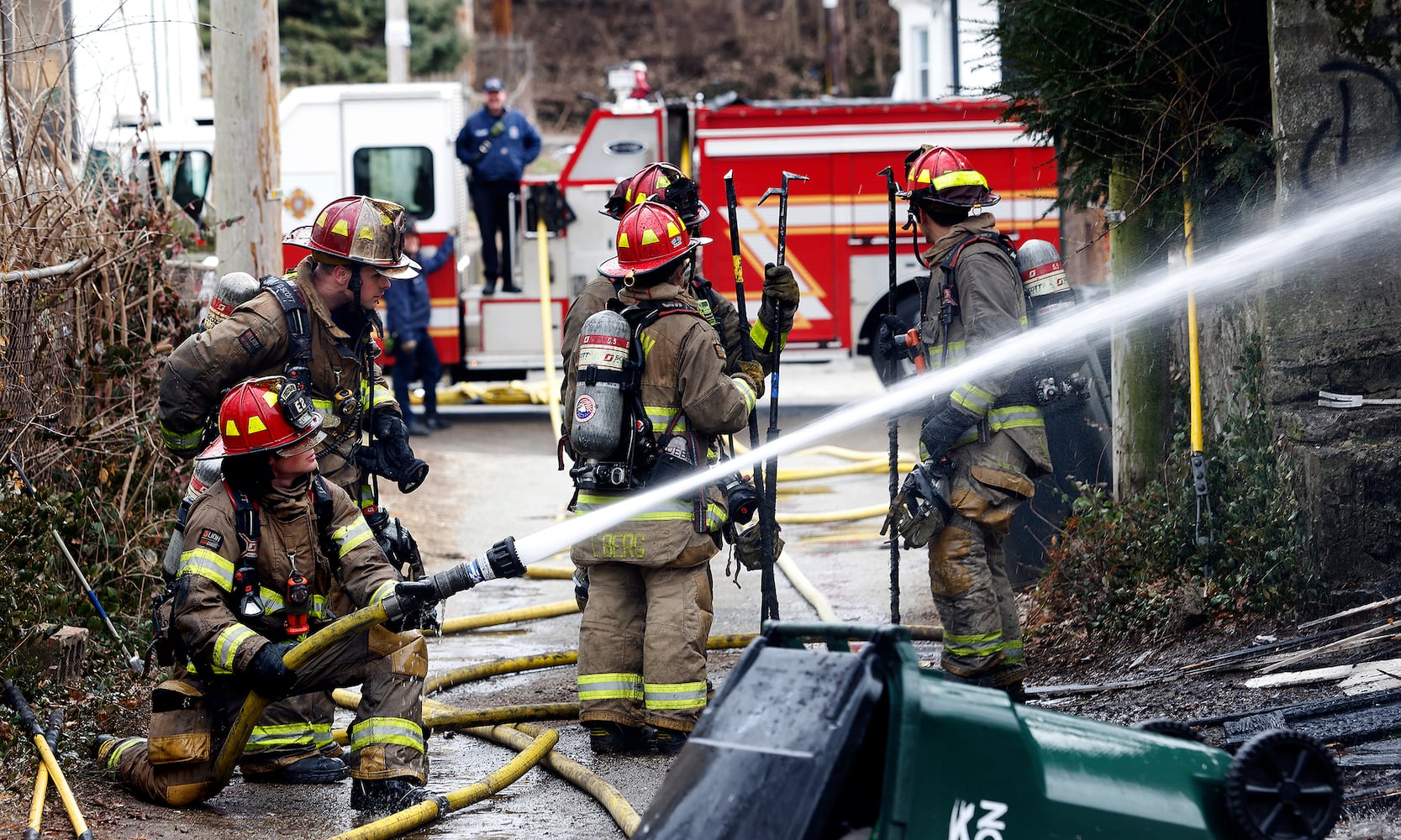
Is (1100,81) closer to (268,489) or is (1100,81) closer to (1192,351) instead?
(1192,351)

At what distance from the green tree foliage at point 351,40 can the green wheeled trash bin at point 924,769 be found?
956 inches

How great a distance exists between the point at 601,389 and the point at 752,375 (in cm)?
74

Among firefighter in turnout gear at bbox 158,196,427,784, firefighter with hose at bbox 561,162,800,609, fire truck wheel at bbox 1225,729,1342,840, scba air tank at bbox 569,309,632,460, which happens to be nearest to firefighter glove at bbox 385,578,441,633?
firefighter in turnout gear at bbox 158,196,427,784

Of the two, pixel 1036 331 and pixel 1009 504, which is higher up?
pixel 1036 331

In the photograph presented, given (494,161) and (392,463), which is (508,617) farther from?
(494,161)

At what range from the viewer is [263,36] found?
7.63m

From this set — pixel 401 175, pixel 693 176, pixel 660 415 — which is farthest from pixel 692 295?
pixel 401 175

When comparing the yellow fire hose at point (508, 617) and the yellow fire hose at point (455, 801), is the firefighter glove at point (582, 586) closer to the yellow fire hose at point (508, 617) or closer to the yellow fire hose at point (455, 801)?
the yellow fire hose at point (508, 617)

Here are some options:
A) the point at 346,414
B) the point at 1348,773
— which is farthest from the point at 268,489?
the point at 1348,773

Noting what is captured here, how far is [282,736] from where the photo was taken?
516 cm

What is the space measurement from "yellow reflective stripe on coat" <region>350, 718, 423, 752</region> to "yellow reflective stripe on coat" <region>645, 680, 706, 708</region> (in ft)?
3.13

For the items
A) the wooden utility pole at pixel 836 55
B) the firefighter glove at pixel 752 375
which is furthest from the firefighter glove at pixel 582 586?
the wooden utility pole at pixel 836 55

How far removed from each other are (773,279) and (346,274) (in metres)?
1.61

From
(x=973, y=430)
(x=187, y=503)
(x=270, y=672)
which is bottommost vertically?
(x=270, y=672)
